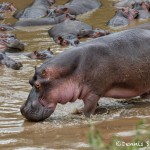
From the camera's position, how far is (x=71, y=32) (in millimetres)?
11078

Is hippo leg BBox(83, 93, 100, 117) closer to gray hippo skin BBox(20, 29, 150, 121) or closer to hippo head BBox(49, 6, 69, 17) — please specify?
gray hippo skin BBox(20, 29, 150, 121)

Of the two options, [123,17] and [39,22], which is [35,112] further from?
[123,17]

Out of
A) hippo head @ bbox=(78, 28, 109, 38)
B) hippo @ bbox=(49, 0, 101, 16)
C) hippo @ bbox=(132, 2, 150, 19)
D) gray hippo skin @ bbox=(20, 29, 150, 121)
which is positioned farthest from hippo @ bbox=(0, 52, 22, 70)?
hippo @ bbox=(132, 2, 150, 19)

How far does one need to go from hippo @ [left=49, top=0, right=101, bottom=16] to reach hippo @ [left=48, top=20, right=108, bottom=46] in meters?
2.13

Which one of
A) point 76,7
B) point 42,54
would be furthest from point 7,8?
point 42,54

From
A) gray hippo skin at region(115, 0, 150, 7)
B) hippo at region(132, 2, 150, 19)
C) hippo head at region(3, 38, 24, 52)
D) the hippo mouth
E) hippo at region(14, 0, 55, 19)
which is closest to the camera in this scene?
the hippo mouth

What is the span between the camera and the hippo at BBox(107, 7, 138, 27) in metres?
12.2

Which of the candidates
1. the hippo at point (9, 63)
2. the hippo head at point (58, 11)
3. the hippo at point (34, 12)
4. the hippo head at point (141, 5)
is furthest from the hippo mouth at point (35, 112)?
the hippo head at point (141, 5)

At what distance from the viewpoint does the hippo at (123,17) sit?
12.2m

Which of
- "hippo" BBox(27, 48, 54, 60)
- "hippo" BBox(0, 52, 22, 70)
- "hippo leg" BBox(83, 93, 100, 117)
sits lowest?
"hippo" BBox(27, 48, 54, 60)

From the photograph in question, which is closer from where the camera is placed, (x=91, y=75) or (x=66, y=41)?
(x=91, y=75)

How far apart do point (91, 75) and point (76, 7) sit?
29.9ft

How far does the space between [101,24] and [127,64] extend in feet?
23.0

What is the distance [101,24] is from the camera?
499 inches
